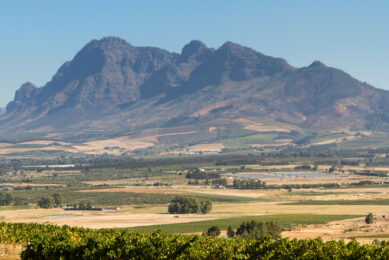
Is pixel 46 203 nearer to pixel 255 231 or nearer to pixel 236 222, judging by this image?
pixel 236 222

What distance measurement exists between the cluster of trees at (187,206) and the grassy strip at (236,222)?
18.9m

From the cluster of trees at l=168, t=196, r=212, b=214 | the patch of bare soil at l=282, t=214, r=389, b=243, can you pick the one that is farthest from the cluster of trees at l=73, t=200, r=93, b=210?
the patch of bare soil at l=282, t=214, r=389, b=243

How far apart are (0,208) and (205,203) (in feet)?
207

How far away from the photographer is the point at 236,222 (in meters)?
149

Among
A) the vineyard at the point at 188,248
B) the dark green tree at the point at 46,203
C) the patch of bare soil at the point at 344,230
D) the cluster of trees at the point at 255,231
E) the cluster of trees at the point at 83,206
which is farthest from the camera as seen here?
the dark green tree at the point at 46,203

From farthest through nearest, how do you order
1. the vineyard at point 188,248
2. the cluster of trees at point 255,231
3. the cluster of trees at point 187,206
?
the cluster of trees at point 187,206
the cluster of trees at point 255,231
the vineyard at point 188,248

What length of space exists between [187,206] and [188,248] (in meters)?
119

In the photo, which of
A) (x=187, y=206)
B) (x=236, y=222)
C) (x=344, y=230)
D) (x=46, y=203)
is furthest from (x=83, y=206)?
(x=344, y=230)

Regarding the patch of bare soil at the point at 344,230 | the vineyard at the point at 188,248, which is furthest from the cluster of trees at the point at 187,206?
the vineyard at the point at 188,248

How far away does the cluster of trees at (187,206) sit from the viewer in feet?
579

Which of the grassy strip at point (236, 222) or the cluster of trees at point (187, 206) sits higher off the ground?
the cluster of trees at point (187, 206)

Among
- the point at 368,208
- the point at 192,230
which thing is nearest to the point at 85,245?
the point at 192,230

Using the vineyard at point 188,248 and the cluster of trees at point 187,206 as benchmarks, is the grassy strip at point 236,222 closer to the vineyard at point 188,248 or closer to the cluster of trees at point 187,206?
the cluster of trees at point 187,206

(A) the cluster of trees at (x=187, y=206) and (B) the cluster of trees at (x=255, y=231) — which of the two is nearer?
(B) the cluster of trees at (x=255, y=231)
